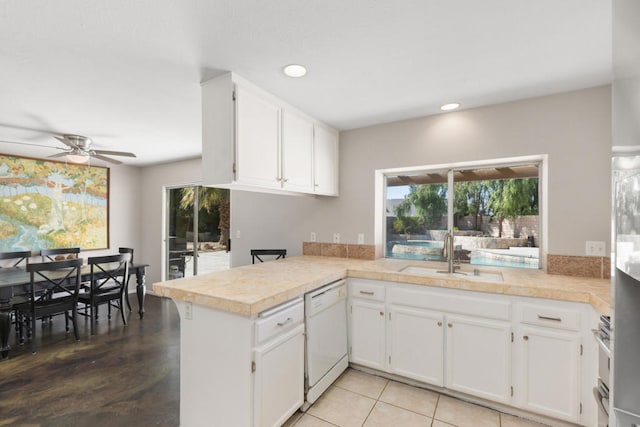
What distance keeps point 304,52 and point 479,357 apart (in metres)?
2.31

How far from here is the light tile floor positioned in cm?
187

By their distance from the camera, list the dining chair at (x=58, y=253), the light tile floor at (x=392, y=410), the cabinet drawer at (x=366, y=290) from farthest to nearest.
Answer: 1. the dining chair at (x=58, y=253)
2. the cabinet drawer at (x=366, y=290)
3. the light tile floor at (x=392, y=410)

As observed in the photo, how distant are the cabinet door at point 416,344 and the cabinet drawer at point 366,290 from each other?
0.50 feet

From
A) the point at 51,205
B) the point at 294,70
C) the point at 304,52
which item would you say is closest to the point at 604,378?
the point at 304,52

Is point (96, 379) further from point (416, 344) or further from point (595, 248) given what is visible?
point (595, 248)

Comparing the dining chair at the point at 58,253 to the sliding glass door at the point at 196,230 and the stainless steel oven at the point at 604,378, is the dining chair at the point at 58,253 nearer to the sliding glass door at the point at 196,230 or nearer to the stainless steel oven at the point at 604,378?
the sliding glass door at the point at 196,230

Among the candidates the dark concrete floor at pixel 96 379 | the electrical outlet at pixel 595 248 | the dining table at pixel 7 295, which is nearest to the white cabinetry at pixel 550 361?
the electrical outlet at pixel 595 248

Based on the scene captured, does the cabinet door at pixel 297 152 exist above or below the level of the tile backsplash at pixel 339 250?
above

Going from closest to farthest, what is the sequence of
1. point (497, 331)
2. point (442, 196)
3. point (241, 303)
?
point (241, 303) → point (497, 331) → point (442, 196)

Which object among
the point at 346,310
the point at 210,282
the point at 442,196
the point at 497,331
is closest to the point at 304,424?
the point at 346,310

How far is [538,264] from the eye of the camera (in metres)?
2.52

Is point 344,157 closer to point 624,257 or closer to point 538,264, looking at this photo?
point 538,264

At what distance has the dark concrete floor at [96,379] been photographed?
1944mm

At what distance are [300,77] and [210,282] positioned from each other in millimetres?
1517
